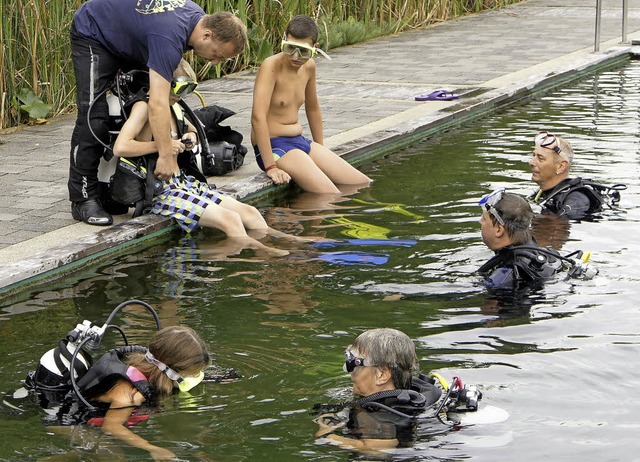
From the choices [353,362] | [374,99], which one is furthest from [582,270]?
[374,99]

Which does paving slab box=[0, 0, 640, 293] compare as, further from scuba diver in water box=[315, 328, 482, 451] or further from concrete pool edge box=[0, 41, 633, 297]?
scuba diver in water box=[315, 328, 482, 451]

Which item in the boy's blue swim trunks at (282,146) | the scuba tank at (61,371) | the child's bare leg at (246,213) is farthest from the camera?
the boy's blue swim trunks at (282,146)

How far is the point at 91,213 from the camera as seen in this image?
8.44 metres

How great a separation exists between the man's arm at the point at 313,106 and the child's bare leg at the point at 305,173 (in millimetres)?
472

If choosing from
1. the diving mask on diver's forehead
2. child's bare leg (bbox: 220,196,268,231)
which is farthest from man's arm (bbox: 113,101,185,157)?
the diving mask on diver's forehead

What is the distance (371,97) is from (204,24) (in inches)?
231

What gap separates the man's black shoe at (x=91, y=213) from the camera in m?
8.41

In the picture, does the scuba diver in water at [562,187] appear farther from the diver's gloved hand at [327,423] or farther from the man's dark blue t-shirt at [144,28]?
the diver's gloved hand at [327,423]

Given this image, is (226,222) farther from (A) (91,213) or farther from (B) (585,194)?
(B) (585,194)

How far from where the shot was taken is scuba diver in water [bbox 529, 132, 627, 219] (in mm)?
8945

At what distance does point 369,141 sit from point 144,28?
3611 millimetres

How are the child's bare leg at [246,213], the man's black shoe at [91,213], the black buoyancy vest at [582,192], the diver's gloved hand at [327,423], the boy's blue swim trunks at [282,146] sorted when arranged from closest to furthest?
the diver's gloved hand at [327,423], the man's black shoe at [91,213], the child's bare leg at [246,213], the black buoyancy vest at [582,192], the boy's blue swim trunks at [282,146]

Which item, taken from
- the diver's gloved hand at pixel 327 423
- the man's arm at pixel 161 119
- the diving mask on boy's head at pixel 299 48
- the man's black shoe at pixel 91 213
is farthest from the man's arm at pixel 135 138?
the diver's gloved hand at pixel 327 423

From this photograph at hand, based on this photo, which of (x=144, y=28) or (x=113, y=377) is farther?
(x=144, y=28)
